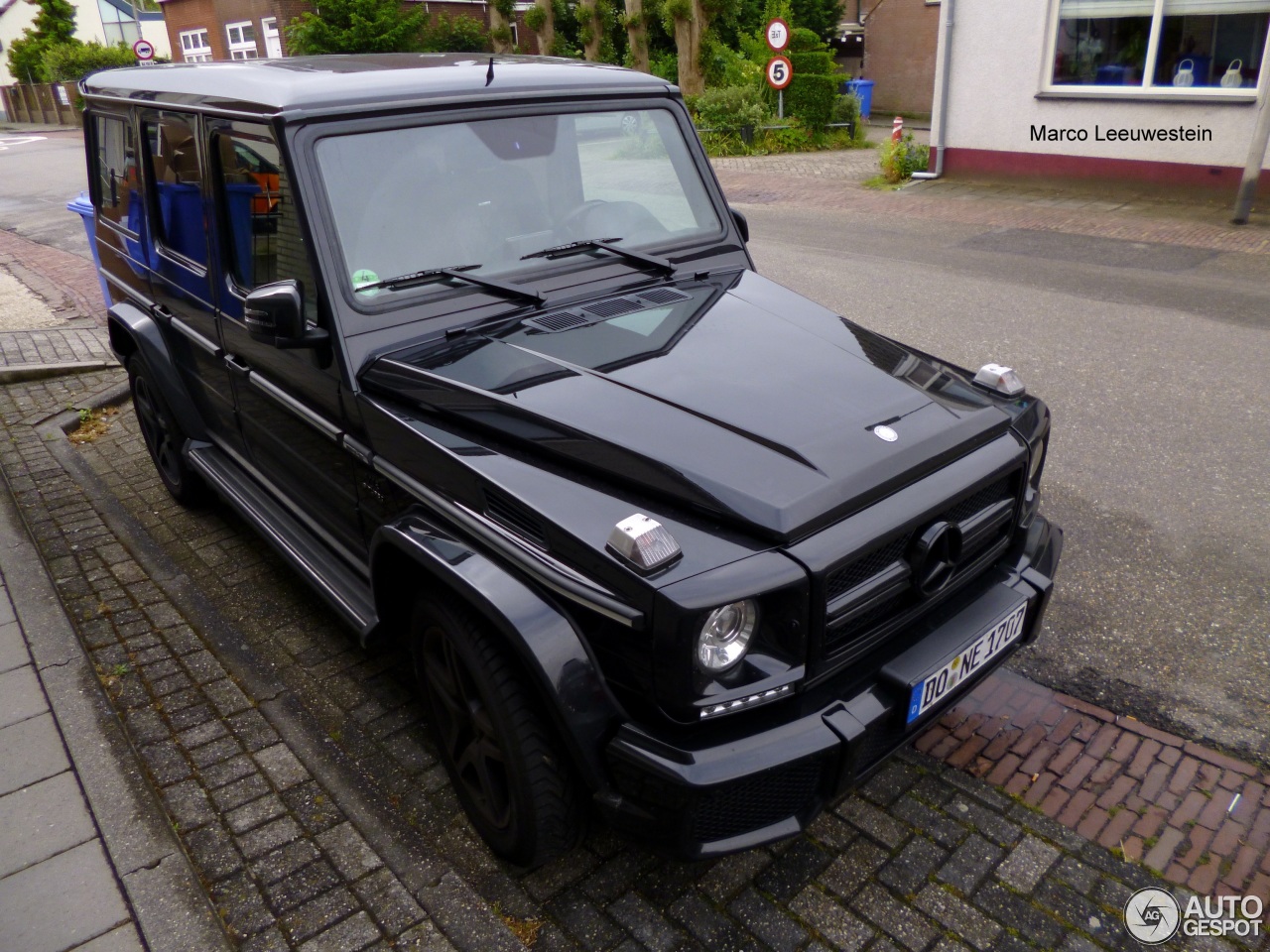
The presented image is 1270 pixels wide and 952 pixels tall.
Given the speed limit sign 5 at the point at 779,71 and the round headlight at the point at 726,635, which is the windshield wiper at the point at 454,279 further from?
the speed limit sign 5 at the point at 779,71

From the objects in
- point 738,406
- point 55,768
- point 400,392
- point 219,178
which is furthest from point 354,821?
point 219,178

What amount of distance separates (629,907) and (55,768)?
206 centimetres

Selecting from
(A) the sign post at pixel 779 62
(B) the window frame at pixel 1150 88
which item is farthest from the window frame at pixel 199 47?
(B) the window frame at pixel 1150 88

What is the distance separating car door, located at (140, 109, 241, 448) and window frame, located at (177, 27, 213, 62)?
38.5 m

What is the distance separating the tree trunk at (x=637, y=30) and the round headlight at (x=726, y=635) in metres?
24.1

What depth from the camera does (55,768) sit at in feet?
10.7

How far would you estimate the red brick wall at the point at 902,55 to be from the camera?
25.6 metres

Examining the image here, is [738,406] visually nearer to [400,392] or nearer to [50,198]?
[400,392]

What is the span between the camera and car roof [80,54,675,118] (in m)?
3.09

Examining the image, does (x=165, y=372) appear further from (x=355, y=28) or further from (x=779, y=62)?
(x=355, y=28)

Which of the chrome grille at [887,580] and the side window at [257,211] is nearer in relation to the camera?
the chrome grille at [887,580]

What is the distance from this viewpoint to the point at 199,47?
3856 centimetres

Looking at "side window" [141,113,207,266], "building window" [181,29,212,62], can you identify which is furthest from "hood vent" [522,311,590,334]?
"building window" [181,29,212,62]

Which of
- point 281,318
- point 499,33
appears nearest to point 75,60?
point 499,33
